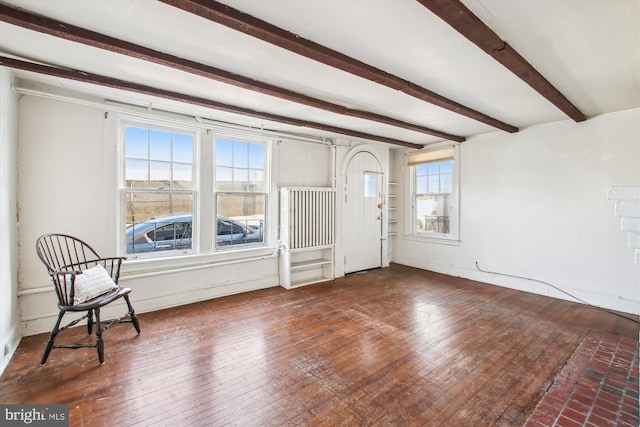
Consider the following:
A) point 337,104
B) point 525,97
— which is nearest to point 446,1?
point 337,104

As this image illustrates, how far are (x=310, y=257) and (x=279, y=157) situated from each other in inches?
68.1

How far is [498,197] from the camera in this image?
443 cm

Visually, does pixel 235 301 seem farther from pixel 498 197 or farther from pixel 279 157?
pixel 498 197

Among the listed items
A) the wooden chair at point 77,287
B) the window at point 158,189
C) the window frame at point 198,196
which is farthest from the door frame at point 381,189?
the wooden chair at point 77,287

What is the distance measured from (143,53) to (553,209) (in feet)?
16.3

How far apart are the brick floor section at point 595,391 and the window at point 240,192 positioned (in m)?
3.54

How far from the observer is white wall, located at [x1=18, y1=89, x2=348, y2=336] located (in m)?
2.67

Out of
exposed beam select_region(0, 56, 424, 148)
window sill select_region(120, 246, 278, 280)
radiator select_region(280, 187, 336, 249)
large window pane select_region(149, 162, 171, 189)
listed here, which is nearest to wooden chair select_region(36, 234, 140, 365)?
window sill select_region(120, 246, 278, 280)

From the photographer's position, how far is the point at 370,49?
2000 mm

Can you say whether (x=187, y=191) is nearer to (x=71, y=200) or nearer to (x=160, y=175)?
(x=160, y=175)

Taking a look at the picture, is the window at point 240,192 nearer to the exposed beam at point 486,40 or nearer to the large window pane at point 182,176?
the large window pane at point 182,176

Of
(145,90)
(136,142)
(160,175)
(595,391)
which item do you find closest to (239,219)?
(160,175)

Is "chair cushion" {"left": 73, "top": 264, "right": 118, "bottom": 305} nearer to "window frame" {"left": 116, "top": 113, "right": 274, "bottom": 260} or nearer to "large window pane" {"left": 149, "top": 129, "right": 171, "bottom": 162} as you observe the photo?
"window frame" {"left": 116, "top": 113, "right": 274, "bottom": 260}

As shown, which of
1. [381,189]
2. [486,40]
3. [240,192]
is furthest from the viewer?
[381,189]
